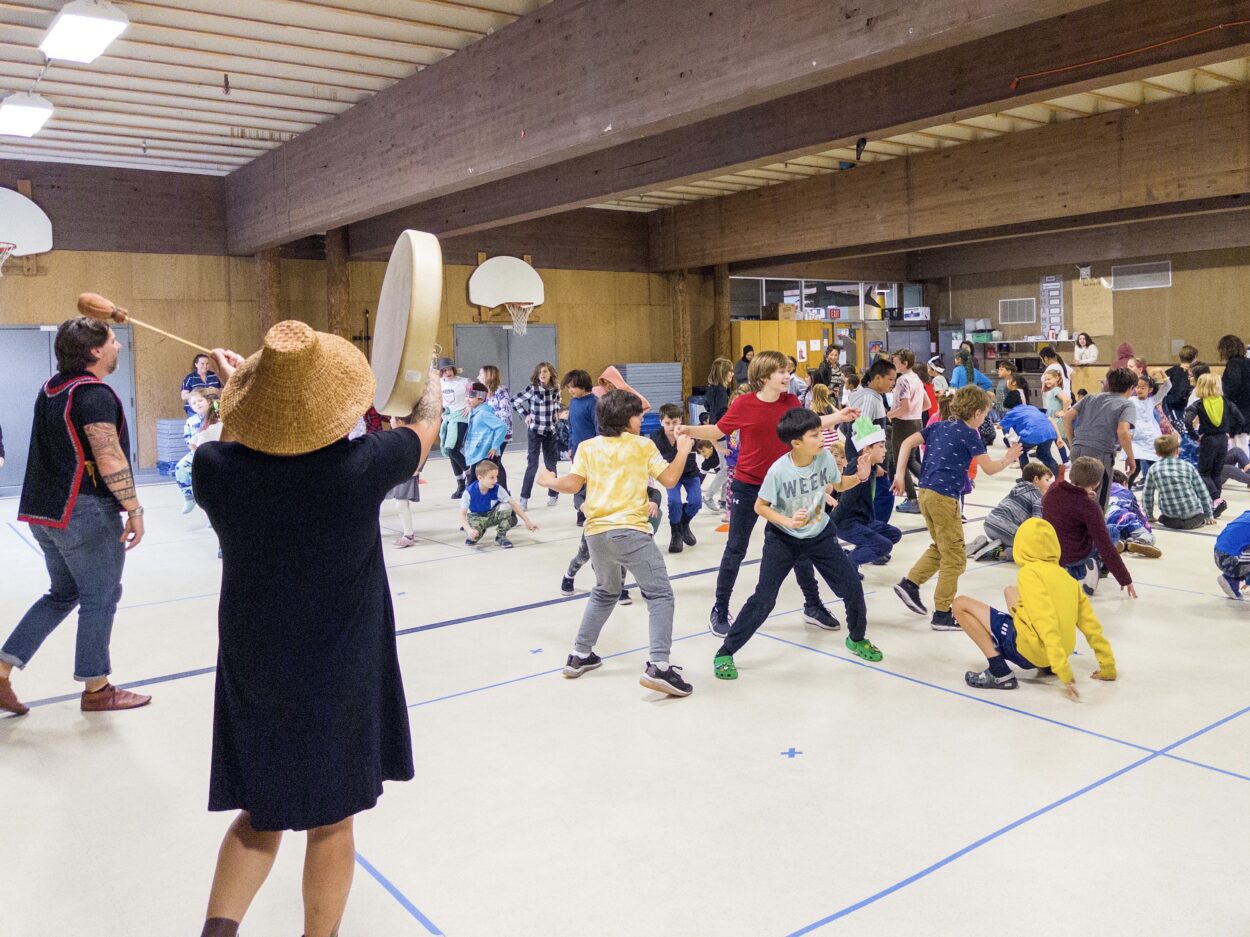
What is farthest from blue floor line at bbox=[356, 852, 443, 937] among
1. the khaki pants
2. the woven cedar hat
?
the khaki pants

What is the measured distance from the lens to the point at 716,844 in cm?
317

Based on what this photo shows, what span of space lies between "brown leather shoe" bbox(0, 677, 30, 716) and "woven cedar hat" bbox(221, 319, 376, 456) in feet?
10.6

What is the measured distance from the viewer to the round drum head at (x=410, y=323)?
204 cm

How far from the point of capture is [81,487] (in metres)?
4.12

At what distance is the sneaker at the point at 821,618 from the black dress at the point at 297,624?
12.7 ft

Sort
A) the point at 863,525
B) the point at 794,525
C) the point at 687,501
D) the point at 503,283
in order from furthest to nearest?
the point at 503,283 < the point at 687,501 < the point at 863,525 < the point at 794,525

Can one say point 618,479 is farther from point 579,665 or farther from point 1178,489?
point 1178,489

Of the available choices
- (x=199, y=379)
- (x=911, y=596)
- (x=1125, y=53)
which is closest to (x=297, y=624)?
(x=911, y=596)

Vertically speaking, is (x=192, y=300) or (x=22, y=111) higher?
(x=22, y=111)

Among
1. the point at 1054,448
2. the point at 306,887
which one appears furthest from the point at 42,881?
the point at 1054,448

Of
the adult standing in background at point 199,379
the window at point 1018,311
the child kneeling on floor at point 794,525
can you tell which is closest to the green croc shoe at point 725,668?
the child kneeling on floor at point 794,525

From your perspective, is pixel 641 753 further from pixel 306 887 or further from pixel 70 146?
pixel 70 146

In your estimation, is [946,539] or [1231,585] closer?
[946,539]

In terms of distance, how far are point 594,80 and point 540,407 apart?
385cm
